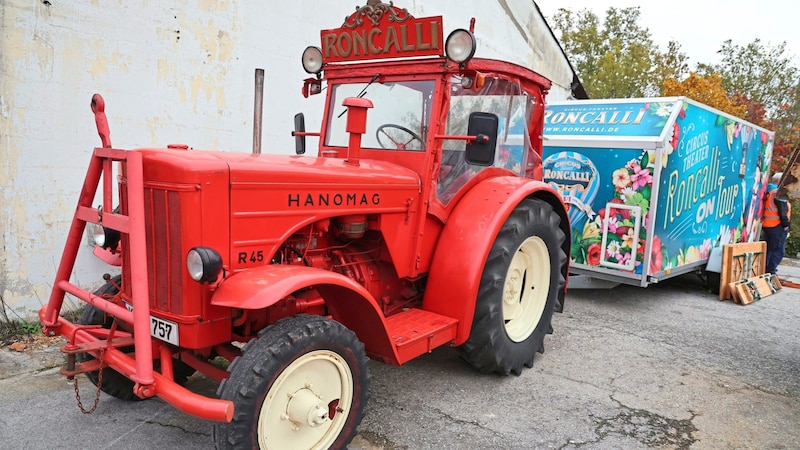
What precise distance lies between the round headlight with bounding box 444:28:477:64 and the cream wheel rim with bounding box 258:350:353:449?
182 cm

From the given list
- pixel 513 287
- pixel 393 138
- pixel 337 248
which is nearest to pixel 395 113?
pixel 393 138

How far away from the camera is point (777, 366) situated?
15.2 ft

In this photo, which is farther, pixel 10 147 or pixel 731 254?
pixel 731 254

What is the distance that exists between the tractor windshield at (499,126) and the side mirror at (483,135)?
0.28m

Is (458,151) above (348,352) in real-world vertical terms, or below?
above

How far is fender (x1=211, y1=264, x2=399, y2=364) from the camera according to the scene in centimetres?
242

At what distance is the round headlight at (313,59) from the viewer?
401 cm

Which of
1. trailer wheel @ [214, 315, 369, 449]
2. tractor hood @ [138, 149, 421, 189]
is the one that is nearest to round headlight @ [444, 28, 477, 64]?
tractor hood @ [138, 149, 421, 189]

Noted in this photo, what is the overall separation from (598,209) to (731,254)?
2.27m

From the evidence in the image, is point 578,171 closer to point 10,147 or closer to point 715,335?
point 715,335

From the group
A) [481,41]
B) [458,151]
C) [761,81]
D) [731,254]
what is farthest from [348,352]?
[761,81]

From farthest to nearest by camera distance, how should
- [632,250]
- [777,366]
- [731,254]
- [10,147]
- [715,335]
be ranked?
[731,254] → [632,250] → [715,335] → [777,366] → [10,147]

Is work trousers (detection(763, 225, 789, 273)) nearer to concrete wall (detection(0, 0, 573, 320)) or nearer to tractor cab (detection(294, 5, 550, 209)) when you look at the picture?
tractor cab (detection(294, 5, 550, 209))

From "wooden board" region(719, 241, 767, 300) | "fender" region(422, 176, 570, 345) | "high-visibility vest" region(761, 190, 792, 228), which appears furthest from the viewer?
"high-visibility vest" region(761, 190, 792, 228)
